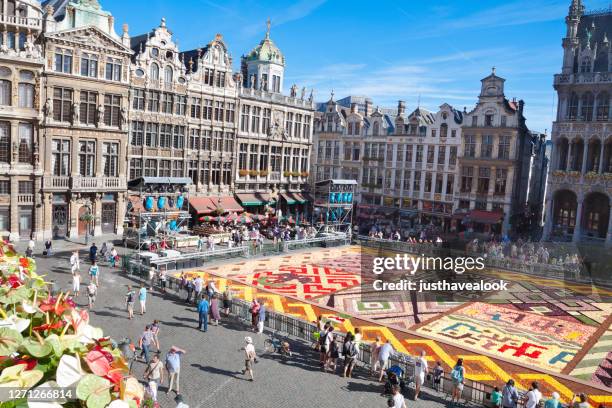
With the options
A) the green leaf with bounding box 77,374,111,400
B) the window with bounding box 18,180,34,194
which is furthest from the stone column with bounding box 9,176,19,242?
the green leaf with bounding box 77,374,111,400

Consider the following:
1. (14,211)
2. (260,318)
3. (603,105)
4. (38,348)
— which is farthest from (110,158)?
(603,105)

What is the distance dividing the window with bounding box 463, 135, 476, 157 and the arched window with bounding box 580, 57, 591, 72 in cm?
1120

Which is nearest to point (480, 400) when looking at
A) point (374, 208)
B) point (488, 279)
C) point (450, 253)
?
point (488, 279)

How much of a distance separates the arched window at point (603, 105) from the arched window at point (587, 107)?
Result: 652 mm

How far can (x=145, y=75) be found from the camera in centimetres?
4269

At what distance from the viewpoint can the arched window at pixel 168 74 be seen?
44.3 m

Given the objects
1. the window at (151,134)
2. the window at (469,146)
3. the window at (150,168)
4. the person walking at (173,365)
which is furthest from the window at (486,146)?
the person walking at (173,365)

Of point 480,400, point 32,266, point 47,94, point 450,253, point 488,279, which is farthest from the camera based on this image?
point 450,253

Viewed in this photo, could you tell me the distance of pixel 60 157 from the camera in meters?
37.7

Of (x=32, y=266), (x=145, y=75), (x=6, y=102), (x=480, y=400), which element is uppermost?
(x=145, y=75)

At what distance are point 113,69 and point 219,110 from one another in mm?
11632

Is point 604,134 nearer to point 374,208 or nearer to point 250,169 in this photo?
point 374,208

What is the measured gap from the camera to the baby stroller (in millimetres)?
15703

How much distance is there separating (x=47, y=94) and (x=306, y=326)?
2713 cm
